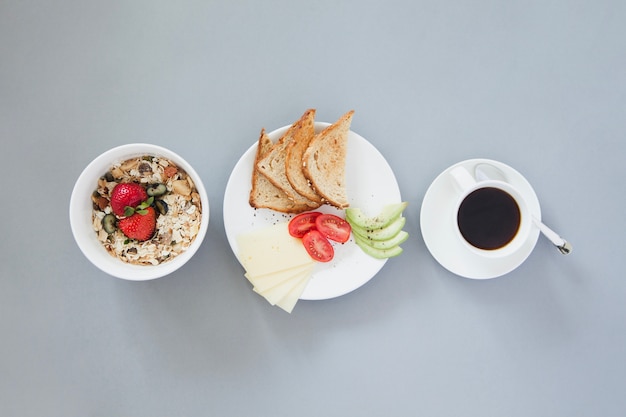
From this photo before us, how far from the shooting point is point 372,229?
135cm

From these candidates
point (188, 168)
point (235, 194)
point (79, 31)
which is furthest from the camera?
point (79, 31)

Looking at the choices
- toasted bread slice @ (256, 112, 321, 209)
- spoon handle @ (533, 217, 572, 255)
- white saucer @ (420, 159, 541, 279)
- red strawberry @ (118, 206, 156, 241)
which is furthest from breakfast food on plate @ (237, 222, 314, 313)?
spoon handle @ (533, 217, 572, 255)

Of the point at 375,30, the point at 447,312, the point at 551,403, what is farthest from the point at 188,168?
the point at 551,403

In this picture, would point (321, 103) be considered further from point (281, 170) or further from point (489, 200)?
point (489, 200)

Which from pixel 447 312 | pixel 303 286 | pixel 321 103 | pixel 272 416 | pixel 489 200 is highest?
pixel 321 103

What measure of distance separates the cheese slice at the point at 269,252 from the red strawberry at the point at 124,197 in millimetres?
290

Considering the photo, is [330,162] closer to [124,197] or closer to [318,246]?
[318,246]

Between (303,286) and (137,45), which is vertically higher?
(137,45)

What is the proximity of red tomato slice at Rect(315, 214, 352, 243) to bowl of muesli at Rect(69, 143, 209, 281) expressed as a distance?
0.31 m

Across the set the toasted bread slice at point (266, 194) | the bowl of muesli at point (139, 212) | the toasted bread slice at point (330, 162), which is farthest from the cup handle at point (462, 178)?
the bowl of muesli at point (139, 212)

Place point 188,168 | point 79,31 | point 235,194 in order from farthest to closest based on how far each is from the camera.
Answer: point 79,31 → point 235,194 → point 188,168

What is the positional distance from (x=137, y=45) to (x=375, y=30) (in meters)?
0.72

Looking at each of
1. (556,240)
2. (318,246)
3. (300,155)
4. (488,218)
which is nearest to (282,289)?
(318,246)

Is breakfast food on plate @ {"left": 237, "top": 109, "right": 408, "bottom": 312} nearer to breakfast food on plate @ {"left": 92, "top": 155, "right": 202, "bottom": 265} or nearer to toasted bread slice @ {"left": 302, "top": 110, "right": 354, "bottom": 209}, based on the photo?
toasted bread slice @ {"left": 302, "top": 110, "right": 354, "bottom": 209}
